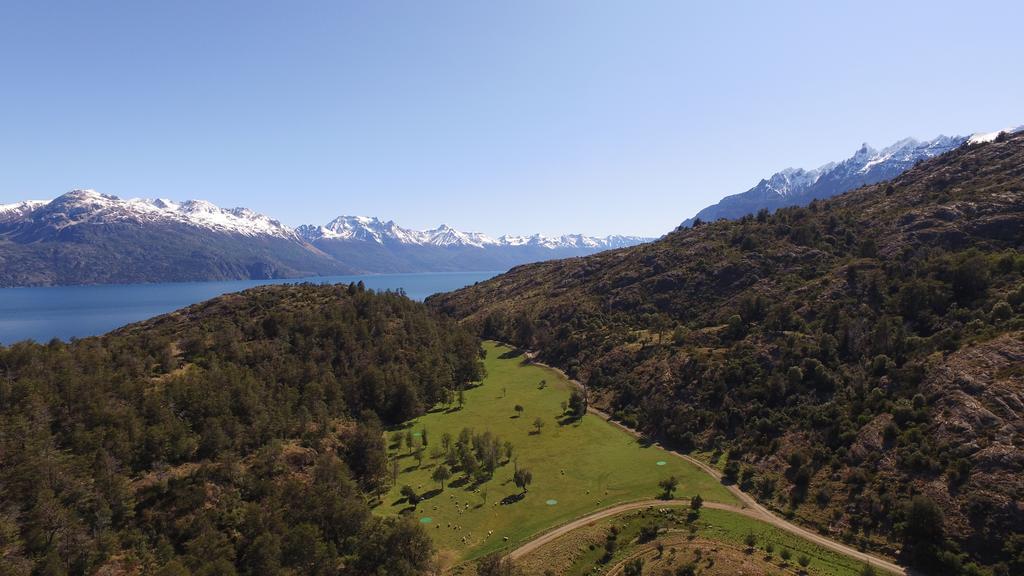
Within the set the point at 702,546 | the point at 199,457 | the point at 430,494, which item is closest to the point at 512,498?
the point at 430,494

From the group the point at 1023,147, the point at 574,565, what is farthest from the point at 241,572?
the point at 1023,147

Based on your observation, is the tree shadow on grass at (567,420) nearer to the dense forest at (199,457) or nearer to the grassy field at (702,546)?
the dense forest at (199,457)

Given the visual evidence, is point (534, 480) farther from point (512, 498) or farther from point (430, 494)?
point (430, 494)

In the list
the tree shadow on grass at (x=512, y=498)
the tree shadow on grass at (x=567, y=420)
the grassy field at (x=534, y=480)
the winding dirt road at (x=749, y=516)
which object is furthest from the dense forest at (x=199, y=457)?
the tree shadow on grass at (x=567, y=420)

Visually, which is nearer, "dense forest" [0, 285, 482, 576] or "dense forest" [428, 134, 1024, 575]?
"dense forest" [0, 285, 482, 576]

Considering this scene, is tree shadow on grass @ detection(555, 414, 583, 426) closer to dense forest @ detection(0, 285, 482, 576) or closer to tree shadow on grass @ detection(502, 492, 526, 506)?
tree shadow on grass @ detection(502, 492, 526, 506)

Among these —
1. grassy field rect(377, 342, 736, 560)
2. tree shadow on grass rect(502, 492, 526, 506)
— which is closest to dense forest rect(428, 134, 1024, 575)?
grassy field rect(377, 342, 736, 560)

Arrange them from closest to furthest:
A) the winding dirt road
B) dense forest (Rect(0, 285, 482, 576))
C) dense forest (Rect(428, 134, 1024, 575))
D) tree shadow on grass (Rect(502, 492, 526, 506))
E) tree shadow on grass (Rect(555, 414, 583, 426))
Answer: dense forest (Rect(0, 285, 482, 576)) → the winding dirt road → dense forest (Rect(428, 134, 1024, 575)) → tree shadow on grass (Rect(502, 492, 526, 506)) → tree shadow on grass (Rect(555, 414, 583, 426))
